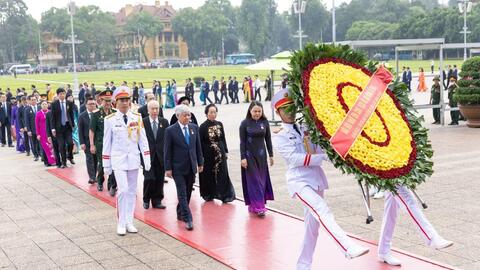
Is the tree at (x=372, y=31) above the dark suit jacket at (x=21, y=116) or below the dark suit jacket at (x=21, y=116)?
above

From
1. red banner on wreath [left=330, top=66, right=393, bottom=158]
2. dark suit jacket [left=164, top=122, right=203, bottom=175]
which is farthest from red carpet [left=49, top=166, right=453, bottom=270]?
red banner on wreath [left=330, top=66, right=393, bottom=158]

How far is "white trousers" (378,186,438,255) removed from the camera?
5906 millimetres

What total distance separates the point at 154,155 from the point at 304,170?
15.2 feet

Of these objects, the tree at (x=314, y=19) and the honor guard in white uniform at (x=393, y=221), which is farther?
the tree at (x=314, y=19)

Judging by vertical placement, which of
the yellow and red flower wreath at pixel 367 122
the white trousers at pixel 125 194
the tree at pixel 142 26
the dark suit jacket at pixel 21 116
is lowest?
the white trousers at pixel 125 194

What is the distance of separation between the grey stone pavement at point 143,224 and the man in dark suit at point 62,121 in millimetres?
912

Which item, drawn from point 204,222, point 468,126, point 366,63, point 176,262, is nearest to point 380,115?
point 366,63

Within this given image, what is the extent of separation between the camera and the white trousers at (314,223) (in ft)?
18.2

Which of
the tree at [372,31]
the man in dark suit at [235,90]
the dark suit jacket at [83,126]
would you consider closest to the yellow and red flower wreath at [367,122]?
the dark suit jacket at [83,126]

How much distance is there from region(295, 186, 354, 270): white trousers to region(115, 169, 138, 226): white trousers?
3.17m

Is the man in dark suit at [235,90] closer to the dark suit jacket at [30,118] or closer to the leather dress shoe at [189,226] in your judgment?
the dark suit jacket at [30,118]

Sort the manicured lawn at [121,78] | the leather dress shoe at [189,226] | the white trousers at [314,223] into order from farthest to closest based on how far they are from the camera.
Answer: the manicured lawn at [121,78] < the leather dress shoe at [189,226] < the white trousers at [314,223]

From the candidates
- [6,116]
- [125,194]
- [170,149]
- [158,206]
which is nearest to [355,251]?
[170,149]

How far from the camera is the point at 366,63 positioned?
6.02 m
